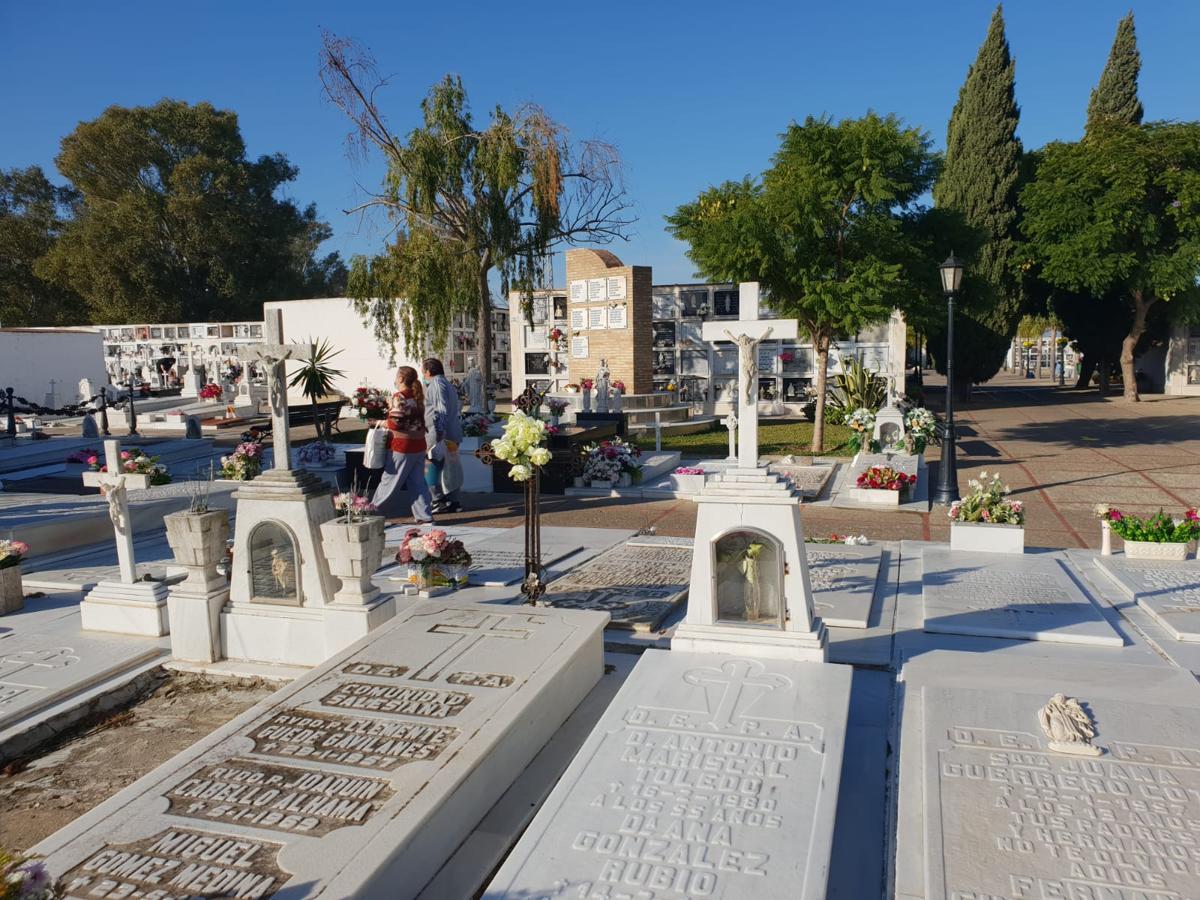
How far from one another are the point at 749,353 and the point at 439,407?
661cm

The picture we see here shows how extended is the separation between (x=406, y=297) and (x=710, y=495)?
1647 cm

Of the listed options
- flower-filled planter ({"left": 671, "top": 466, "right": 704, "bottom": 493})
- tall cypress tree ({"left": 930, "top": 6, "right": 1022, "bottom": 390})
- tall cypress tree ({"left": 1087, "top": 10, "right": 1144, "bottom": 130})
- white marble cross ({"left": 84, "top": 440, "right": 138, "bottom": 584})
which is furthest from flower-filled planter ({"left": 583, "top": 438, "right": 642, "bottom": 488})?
tall cypress tree ({"left": 1087, "top": 10, "right": 1144, "bottom": 130})

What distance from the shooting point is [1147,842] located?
119 inches

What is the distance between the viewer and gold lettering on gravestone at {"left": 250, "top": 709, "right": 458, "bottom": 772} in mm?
3773

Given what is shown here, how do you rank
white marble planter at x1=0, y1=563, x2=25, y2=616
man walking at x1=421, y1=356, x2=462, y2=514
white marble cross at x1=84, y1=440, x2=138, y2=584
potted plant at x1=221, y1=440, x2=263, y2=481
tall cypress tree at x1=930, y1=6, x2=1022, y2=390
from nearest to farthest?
white marble cross at x1=84, y1=440, x2=138, y2=584 < white marble planter at x1=0, y1=563, x2=25, y2=616 < man walking at x1=421, y1=356, x2=462, y2=514 < potted plant at x1=221, y1=440, x2=263, y2=481 < tall cypress tree at x1=930, y1=6, x2=1022, y2=390

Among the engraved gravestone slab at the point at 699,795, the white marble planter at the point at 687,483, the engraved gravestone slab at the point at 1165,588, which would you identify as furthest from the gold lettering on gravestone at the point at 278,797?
the white marble planter at the point at 687,483

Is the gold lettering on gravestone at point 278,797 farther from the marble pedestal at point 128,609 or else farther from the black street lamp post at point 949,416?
the black street lamp post at point 949,416

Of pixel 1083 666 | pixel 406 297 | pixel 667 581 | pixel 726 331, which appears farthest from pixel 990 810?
pixel 406 297

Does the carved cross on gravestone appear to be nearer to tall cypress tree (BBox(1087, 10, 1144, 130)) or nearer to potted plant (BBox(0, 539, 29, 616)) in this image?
potted plant (BBox(0, 539, 29, 616))

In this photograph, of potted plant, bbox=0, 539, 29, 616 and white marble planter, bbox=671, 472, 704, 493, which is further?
white marble planter, bbox=671, 472, 704, 493

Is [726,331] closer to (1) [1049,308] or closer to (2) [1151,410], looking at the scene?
(2) [1151,410]

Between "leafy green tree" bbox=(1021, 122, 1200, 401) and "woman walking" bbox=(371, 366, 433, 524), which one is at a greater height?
"leafy green tree" bbox=(1021, 122, 1200, 401)

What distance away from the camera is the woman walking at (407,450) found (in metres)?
10.3

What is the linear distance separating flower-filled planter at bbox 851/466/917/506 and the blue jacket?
5929mm
